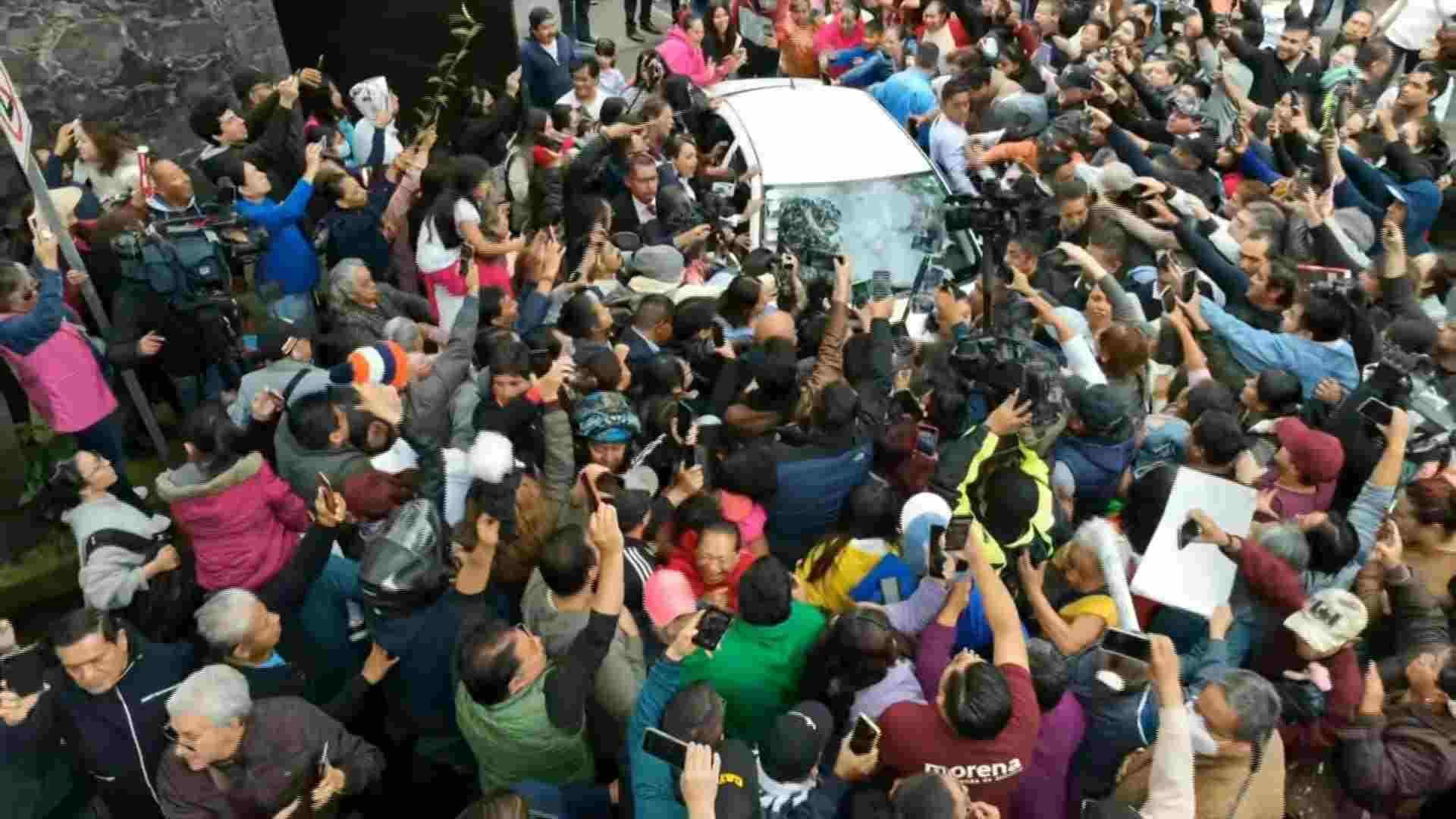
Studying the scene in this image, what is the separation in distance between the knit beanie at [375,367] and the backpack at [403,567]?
1188 millimetres

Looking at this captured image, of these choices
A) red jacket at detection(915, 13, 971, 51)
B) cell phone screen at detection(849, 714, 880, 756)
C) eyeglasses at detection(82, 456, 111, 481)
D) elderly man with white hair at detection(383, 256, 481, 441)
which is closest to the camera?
cell phone screen at detection(849, 714, 880, 756)

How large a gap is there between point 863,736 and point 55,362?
165 inches

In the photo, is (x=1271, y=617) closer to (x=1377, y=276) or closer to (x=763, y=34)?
(x=1377, y=276)

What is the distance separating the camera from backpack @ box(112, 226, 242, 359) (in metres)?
5.20

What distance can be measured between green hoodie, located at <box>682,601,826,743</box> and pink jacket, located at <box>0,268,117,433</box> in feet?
11.6

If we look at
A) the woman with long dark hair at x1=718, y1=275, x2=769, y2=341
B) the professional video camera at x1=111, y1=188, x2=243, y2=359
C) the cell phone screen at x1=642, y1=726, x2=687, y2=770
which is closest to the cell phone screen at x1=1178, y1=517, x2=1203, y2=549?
the cell phone screen at x1=642, y1=726, x2=687, y2=770

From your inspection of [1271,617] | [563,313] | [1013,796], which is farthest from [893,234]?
[1013,796]

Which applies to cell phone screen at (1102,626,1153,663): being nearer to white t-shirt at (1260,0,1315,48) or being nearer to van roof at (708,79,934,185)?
van roof at (708,79,934,185)

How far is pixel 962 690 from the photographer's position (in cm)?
297

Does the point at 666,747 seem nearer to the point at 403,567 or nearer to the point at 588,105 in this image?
the point at 403,567

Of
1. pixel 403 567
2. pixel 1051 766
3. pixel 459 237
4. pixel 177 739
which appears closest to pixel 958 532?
pixel 1051 766

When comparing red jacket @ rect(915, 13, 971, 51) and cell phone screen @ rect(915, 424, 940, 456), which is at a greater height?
cell phone screen @ rect(915, 424, 940, 456)

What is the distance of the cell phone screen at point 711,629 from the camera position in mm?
3090

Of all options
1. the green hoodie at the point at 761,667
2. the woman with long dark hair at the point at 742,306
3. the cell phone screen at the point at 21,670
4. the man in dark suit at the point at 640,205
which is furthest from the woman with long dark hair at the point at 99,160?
the green hoodie at the point at 761,667
